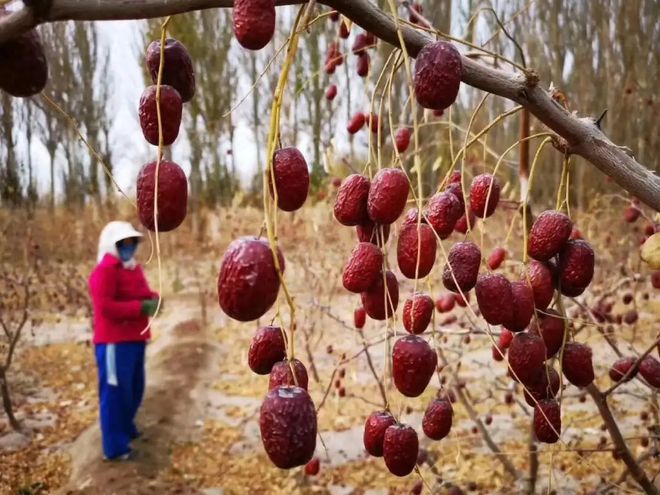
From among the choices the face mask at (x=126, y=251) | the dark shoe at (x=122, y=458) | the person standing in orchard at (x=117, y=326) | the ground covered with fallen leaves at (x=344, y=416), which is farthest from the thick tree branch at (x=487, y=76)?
the dark shoe at (x=122, y=458)

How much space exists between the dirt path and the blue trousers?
5.6 inches

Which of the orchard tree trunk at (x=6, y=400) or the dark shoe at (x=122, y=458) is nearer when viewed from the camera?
the dark shoe at (x=122, y=458)

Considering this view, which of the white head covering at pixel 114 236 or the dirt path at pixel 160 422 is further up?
the white head covering at pixel 114 236

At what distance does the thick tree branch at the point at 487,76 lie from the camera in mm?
496

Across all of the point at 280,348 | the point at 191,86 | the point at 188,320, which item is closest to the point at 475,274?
the point at 280,348

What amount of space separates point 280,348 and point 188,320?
284 inches

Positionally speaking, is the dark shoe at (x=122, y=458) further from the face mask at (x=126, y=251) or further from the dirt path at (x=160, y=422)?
the face mask at (x=126, y=251)

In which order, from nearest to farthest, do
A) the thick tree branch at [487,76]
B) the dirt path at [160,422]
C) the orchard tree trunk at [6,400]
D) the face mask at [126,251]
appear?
the thick tree branch at [487,76] < the dirt path at [160,422] < the face mask at [126,251] < the orchard tree trunk at [6,400]

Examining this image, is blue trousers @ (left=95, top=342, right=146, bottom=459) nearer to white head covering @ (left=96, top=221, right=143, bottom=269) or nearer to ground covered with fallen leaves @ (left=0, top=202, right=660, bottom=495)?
ground covered with fallen leaves @ (left=0, top=202, right=660, bottom=495)

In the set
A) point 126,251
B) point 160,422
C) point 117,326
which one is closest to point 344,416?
point 160,422

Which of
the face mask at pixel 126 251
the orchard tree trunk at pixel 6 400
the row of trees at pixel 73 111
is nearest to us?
the face mask at pixel 126 251

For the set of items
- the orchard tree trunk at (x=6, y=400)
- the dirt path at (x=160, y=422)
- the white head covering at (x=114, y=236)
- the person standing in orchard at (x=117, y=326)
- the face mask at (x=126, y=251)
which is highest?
the white head covering at (x=114, y=236)

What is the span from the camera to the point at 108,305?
3.87m

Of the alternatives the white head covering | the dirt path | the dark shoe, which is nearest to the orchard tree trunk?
the dirt path
